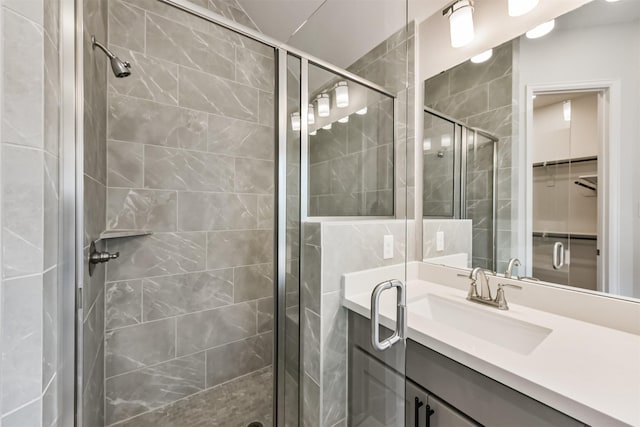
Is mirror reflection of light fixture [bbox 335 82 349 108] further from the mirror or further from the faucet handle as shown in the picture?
the faucet handle

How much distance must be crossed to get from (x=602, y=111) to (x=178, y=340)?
2222 mm

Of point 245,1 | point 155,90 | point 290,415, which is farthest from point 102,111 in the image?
point 290,415

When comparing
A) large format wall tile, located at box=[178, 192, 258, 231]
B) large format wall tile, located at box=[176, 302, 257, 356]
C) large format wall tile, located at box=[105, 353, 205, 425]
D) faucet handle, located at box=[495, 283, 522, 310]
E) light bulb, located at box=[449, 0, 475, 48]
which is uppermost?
light bulb, located at box=[449, 0, 475, 48]

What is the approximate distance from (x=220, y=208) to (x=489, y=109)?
1.60 meters

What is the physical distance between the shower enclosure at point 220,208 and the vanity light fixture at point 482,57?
35cm

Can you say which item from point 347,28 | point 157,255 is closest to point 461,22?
point 347,28

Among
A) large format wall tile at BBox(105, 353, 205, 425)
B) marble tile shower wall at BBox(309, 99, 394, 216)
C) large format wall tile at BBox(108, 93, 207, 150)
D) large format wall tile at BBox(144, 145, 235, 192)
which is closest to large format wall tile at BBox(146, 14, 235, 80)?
large format wall tile at BBox(108, 93, 207, 150)

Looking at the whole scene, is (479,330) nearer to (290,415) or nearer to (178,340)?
(290,415)

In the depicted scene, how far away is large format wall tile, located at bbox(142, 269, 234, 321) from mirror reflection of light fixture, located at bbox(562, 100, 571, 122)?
73.3 inches

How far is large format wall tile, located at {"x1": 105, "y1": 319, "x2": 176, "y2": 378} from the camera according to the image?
1.29 m

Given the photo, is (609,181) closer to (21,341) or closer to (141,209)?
(21,341)

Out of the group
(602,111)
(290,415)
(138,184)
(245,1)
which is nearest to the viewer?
(602,111)

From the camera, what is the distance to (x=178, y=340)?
1478 millimetres

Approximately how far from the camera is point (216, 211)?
1.62m
